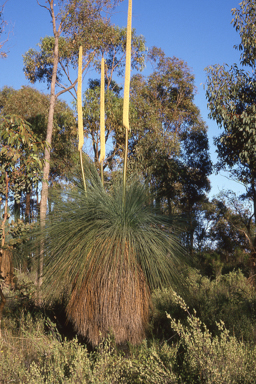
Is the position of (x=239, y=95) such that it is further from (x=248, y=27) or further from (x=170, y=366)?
(x=170, y=366)

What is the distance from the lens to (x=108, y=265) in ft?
12.1

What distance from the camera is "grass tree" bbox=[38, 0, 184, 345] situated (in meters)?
3.70

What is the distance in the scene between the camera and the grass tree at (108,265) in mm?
3703

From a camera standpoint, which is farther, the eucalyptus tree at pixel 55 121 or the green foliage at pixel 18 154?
the eucalyptus tree at pixel 55 121

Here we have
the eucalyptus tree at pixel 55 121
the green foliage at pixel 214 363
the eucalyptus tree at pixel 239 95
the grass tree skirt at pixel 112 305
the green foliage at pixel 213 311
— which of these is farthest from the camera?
the eucalyptus tree at pixel 55 121

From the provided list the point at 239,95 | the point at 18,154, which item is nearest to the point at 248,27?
the point at 239,95

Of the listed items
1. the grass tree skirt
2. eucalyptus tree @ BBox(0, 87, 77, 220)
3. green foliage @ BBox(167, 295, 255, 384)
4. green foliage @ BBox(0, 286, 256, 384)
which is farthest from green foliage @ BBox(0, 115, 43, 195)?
eucalyptus tree @ BBox(0, 87, 77, 220)

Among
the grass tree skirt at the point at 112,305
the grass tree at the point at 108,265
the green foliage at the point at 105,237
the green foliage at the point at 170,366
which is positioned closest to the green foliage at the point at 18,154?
the green foliage at the point at 105,237

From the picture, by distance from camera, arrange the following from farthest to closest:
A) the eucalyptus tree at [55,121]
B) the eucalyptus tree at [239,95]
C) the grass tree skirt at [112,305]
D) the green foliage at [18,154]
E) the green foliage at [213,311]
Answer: the eucalyptus tree at [55,121], the eucalyptus tree at [239,95], the green foliage at [18,154], the green foliage at [213,311], the grass tree skirt at [112,305]

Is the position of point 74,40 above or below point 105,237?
above

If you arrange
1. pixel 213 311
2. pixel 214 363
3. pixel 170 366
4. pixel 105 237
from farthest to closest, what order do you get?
1. pixel 213 311
2. pixel 105 237
3. pixel 170 366
4. pixel 214 363

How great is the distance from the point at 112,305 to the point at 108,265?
42 centimetres

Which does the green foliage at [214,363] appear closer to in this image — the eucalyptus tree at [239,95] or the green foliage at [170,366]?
the green foliage at [170,366]

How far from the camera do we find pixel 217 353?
2775 mm
